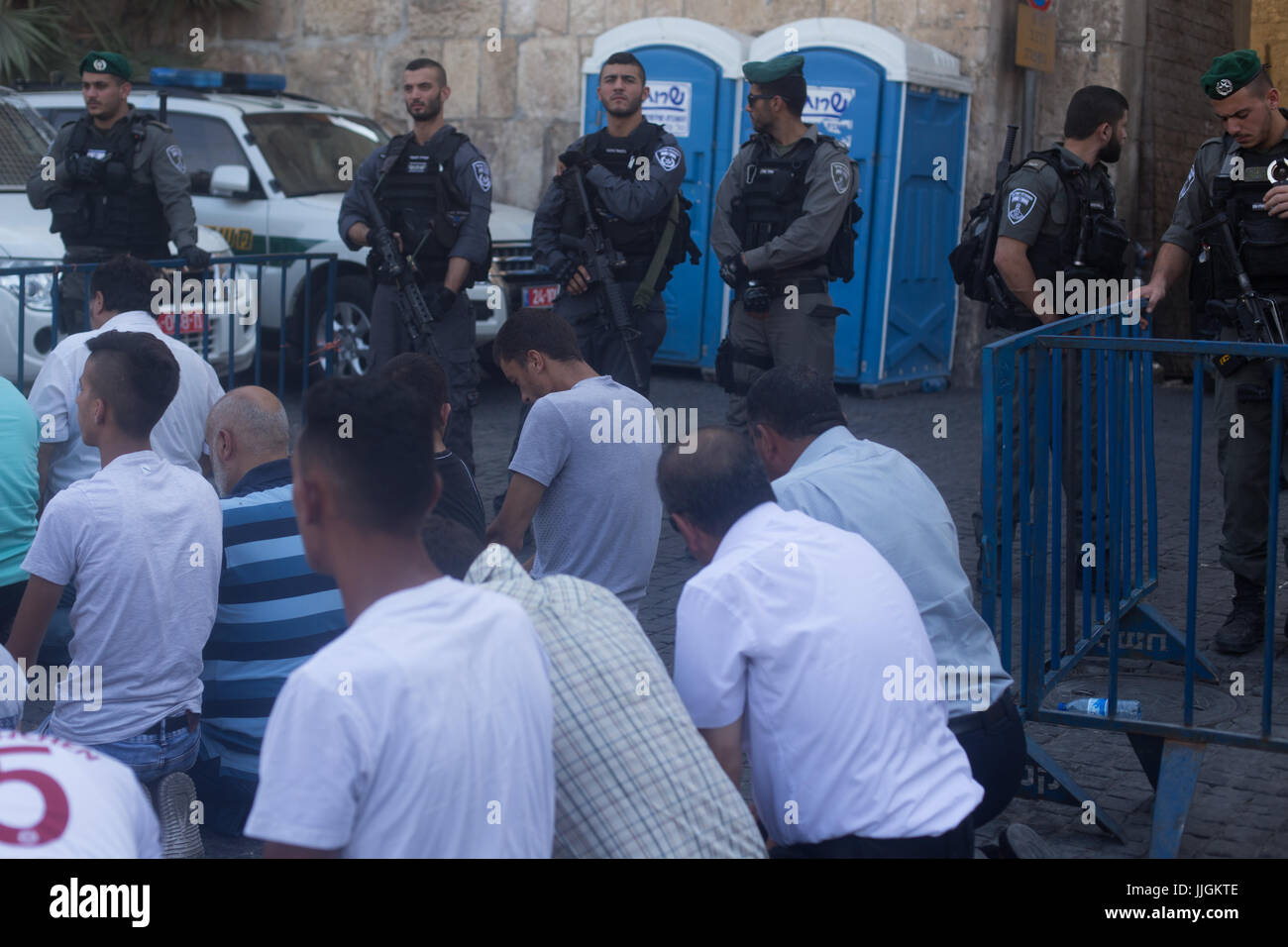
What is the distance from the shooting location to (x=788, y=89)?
265 inches

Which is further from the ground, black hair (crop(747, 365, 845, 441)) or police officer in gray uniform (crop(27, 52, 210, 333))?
police officer in gray uniform (crop(27, 52, 210, 333))

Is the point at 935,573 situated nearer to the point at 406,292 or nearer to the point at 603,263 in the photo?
the point at 603,263

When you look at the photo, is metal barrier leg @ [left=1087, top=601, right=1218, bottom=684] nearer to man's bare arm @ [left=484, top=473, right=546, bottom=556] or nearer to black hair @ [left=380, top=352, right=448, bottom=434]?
man's bare arm @ [left=484, top=473, right=546, bottom=556]

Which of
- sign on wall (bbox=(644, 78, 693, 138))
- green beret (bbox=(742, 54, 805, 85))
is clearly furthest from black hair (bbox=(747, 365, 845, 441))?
sign on wall (bbox=(644, 78, 693, 138))

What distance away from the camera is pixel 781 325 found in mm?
6891

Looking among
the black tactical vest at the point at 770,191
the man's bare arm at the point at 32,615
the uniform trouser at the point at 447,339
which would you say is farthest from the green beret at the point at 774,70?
the man's bare arm at the point at 32,615

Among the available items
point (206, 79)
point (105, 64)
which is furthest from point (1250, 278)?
point (206, 79)

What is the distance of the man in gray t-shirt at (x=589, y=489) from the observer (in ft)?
14.9

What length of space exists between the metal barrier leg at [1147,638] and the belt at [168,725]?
8.88 feet

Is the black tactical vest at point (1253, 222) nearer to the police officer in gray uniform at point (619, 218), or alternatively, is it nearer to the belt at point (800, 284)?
the belt at point (800, 284)

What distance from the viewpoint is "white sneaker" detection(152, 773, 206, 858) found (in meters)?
3.80

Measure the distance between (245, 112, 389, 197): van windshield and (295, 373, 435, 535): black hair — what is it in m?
8.21
